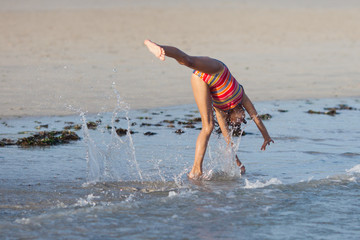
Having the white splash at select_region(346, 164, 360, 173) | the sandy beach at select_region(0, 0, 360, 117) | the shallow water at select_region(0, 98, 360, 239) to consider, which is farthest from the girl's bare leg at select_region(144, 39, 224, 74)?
the sandy beach at select_region(0, 0, 360, 117)

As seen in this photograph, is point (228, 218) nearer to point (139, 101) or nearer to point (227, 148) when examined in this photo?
point (227, 148)

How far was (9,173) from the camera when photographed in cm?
709

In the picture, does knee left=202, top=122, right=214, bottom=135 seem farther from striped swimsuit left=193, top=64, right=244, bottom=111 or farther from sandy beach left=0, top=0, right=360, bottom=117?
sandy beach left=0, top=0, right=360, bottom=117

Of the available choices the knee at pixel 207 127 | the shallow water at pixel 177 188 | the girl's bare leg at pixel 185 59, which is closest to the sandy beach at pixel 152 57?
the shallow water at pixel 177 188

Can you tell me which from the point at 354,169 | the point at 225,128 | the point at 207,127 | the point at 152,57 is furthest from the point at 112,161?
the point at 152,57

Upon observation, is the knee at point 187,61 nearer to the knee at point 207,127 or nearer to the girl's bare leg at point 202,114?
Answer: the girl's bare leg at point 202,114

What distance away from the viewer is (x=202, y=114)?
7.03m

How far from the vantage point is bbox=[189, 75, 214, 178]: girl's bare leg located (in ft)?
22.7

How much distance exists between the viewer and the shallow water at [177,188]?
5.52 meters

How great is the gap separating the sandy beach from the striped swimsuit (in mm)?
4208

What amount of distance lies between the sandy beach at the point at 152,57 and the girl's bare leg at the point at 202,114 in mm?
4088

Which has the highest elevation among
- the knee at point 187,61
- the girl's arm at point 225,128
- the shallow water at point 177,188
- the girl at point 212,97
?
the knee at point 187,61

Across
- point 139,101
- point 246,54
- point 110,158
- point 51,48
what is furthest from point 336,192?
point 51,48

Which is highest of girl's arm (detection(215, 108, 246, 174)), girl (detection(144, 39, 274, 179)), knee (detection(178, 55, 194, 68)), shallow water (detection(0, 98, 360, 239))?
knee (detection(178, 55, 194, 68))
